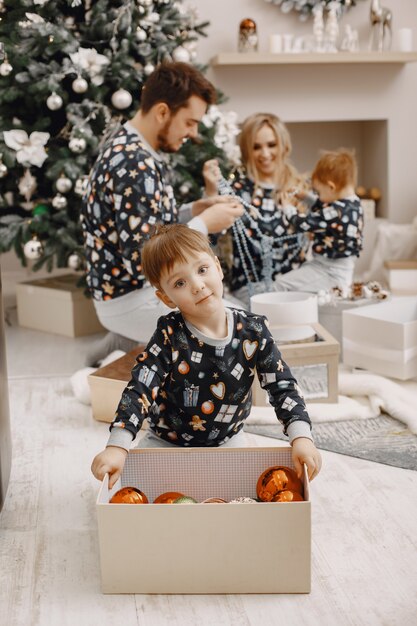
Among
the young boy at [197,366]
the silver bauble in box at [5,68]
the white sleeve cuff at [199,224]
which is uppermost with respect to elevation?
the silver bauble in box at [5,68]

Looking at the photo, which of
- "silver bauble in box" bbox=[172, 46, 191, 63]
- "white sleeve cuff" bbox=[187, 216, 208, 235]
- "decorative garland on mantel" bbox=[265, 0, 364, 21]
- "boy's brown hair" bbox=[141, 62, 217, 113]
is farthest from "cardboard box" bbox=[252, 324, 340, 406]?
"decorative garland on mantel" bbox=[265, 0, 364, 21]

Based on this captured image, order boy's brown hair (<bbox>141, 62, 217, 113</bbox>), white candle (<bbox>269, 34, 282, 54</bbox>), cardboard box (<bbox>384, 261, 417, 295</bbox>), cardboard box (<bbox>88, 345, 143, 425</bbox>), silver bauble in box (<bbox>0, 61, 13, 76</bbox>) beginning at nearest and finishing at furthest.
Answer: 1. cardboard box (<bbox>88, 345, 143, 425</bbox>)
2. boy's brown hair (<bbox>141, 62, 217, 113</bbox>)
3. silver bauble in box (<bbox>0, 61, 13, 76</bbox>)
4. cardboard box (<bbox>384, 261, 417, 295</bbox>)
5. white candle (<bbox>269, 34, 282, 54</bbox>)

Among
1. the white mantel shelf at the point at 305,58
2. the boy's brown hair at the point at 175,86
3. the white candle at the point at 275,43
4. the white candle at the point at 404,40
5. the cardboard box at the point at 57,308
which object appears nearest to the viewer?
the boy's brown hair at the point at 175,86

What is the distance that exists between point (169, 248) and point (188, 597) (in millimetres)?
672

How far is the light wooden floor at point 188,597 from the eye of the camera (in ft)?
4.83

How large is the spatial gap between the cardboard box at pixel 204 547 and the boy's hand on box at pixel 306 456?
0.07 meters

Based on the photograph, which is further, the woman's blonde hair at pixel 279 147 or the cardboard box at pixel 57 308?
the cardboard box at pixel 57 308

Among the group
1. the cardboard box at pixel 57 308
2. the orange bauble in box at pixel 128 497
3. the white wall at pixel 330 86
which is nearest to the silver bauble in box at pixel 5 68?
the cardboard box at pixel 57 308

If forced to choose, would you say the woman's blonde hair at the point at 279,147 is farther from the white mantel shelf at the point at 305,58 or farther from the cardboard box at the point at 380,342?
the white mantel shelf at the point at 305,58

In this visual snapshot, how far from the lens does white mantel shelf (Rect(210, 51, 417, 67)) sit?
4.35 metres

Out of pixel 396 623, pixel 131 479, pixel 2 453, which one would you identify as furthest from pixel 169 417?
pixel 396 623

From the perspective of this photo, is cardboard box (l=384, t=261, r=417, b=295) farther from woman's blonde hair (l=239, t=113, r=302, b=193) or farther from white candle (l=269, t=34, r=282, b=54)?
white candle (l=269, t=34, r=282, b=54)

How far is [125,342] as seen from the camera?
2.96 m

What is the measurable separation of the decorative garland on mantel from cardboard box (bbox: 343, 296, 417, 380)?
90.0 inches
